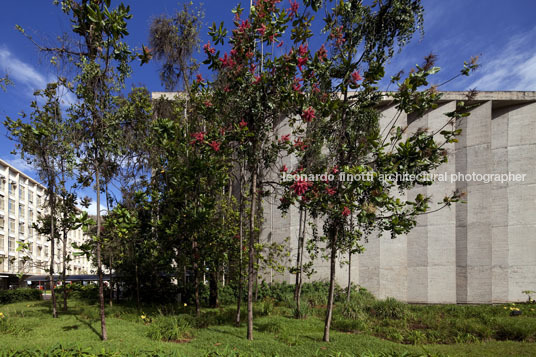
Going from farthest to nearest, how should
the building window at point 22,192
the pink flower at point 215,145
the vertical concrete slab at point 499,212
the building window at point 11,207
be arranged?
the building window at point 22,192, the building window at point 11,207, the vertical concrete slab at point 499,212, the pink flower at point 215,145

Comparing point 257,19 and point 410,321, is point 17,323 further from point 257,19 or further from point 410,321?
point 410,321

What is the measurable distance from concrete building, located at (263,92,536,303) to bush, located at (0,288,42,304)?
14.4m

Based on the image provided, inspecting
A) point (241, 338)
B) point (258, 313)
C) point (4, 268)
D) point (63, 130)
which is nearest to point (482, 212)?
point (258, 313)

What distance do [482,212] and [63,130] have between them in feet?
60.9

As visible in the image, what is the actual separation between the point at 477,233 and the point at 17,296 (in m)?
24.6

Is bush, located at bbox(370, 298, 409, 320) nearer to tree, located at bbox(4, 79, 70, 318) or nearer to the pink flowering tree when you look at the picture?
the pink flowering tree

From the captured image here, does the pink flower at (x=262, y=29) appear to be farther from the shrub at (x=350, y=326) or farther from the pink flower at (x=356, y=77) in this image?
the shrub at (x=350, y=326)

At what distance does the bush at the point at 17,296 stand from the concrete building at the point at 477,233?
1444 cm

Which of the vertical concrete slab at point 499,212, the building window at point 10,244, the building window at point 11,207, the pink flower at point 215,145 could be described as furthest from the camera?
the building window at point 11,207

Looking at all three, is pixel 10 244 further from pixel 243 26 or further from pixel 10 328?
pixel 243 26

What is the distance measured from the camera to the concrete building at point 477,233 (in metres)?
15.4

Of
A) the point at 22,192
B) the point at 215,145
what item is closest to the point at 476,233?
the point at 215,145

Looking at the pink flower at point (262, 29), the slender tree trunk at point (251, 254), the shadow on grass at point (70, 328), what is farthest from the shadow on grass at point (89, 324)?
the pink flower at point (262, 29)

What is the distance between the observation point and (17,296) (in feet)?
53.8
